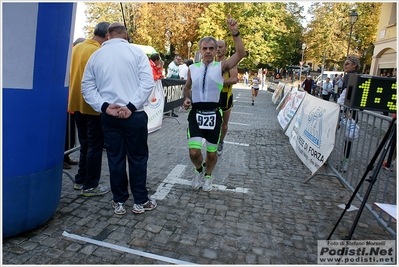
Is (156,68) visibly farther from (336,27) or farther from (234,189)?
(336,27)

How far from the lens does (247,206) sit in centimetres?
352

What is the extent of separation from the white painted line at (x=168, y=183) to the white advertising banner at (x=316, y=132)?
6.97 ft

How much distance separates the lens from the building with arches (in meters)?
21.3

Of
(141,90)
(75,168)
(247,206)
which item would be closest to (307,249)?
(247,206)

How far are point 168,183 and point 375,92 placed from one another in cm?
277

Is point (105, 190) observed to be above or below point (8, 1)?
below

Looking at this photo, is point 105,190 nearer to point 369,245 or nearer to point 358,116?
point 369,245

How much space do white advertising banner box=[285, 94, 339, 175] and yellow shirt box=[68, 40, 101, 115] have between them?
329 centimetres

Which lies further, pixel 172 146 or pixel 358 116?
pixel 172 146

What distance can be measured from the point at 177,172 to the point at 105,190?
4.13 feet

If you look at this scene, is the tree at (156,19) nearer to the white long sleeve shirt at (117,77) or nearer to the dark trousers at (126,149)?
the white long sleeve shirt at (117,77)

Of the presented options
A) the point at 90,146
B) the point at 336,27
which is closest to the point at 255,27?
the point at 336,27

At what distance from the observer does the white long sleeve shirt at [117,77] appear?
2.86m

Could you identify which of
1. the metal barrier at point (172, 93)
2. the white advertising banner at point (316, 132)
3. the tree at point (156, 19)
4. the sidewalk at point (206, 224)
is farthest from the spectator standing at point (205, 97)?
the tree at point (156, 19)
